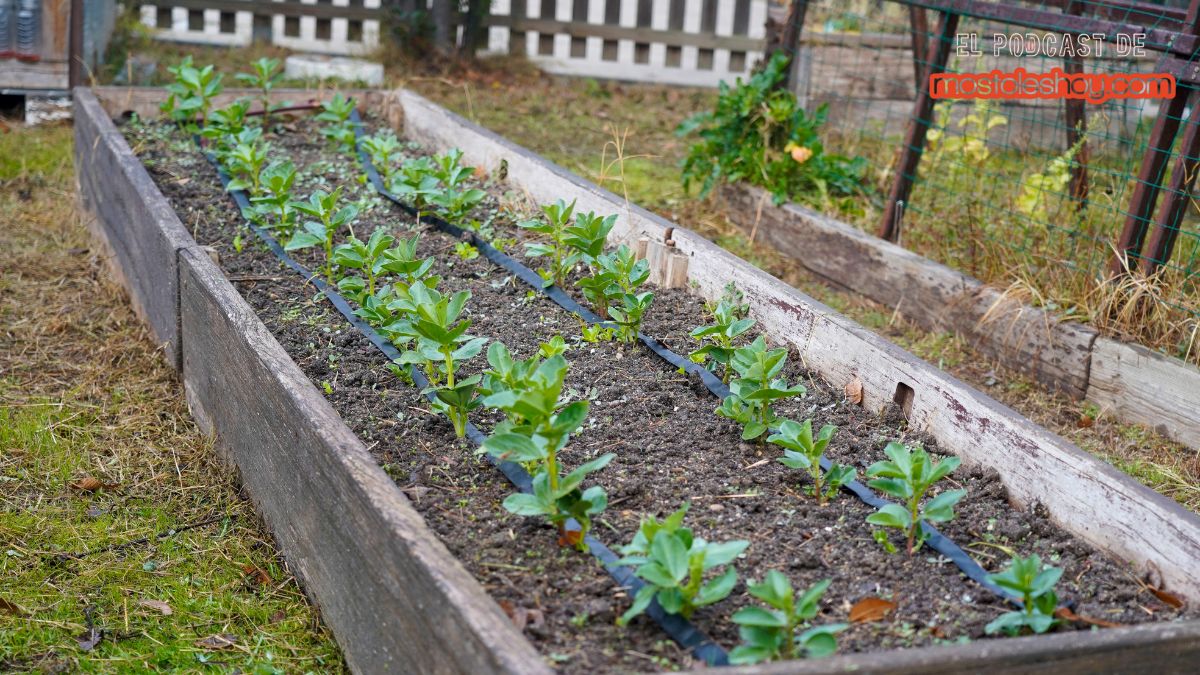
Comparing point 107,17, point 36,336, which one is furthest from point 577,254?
point 107,17

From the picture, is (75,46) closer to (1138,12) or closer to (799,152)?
(799,152)

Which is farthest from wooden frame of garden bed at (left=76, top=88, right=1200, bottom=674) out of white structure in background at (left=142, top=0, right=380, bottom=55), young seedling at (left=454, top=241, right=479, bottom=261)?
white structure in background at (left=142, top=0, right=380, bottom=55)

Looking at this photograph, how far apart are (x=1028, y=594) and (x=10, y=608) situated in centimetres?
198

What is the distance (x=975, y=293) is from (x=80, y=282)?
10.6 feet

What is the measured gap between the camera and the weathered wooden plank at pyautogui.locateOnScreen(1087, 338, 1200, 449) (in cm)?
327

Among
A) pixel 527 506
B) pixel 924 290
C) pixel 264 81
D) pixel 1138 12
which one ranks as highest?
pixel 1138 12

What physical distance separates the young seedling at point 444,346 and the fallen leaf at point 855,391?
0.88 meters

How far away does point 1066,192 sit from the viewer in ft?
14.9

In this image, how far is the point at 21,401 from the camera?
3.30 metres

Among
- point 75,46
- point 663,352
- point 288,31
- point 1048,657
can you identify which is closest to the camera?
point 1048,657

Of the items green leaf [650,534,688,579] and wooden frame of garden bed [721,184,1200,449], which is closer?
green leaf [650,534,688,579]

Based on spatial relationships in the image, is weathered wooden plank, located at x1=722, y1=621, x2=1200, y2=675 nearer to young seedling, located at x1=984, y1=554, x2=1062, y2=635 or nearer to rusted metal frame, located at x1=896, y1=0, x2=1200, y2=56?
young seedling, located at x1=984, y1=554, x2=1062, y2=635

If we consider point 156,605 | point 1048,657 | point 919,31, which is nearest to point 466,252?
point 156,605

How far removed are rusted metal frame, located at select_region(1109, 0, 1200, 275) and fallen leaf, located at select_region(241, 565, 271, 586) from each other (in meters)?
2.67
